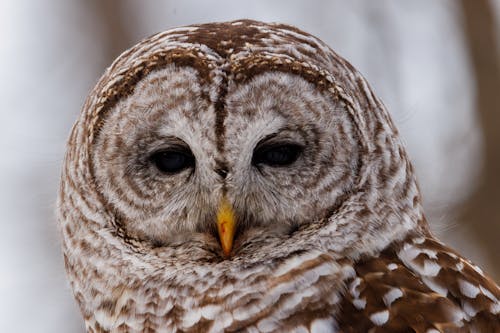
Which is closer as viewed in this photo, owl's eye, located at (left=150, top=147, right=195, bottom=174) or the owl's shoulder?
the owl's shoulder

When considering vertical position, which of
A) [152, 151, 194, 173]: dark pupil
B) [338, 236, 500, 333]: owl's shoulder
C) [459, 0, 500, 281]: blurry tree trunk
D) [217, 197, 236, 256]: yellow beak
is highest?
[152, 151, 194, 173]: dark pupil

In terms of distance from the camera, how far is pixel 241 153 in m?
4.07

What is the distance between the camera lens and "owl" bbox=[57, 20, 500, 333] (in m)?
4.01

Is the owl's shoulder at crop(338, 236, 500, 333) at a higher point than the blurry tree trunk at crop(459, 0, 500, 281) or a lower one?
higher

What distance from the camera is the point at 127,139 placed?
424 centimetres

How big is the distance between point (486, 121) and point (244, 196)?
11.2 ft

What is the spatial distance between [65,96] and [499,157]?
3562mm

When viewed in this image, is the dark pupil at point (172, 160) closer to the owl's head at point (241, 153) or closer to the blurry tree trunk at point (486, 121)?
the owl's head at point (241, 153)

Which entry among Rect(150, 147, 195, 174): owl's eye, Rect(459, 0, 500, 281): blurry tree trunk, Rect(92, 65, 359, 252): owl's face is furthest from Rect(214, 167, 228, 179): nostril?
Rect(459, 0, 500, 281): blurry tree trunk

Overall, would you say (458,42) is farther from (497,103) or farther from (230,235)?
(230,235)

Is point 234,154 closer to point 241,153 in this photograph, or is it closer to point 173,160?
point 241,153

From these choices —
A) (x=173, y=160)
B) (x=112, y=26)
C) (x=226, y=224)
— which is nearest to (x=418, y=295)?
(x=226, y=224)

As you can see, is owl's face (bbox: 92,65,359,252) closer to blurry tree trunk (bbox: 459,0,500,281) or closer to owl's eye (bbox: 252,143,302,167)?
owl's eye (bbox: 252,143,302,167)

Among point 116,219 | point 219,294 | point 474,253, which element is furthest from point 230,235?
point 474,253
